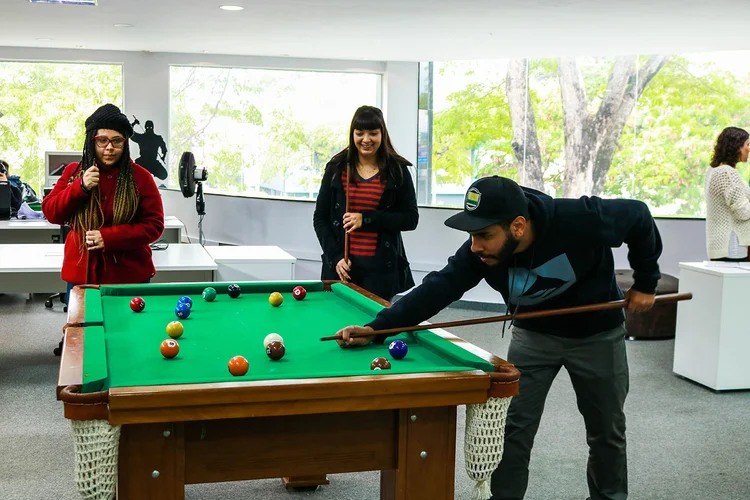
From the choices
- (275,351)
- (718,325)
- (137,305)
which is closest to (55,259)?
(137,305)

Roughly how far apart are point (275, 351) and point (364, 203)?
166cm

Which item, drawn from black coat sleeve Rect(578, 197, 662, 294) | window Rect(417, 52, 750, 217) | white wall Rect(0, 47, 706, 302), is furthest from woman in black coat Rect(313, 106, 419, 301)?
window Rect(417, 52, 750, 217)

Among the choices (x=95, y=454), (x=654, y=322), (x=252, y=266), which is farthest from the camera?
(x=654, y=322)

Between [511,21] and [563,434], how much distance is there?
381 centimetres

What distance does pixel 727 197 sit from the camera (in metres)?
5.17

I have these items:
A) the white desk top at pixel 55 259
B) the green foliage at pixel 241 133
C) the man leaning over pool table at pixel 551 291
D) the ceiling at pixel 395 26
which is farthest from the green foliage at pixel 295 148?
the man leaning over pool table at pixel 551 291

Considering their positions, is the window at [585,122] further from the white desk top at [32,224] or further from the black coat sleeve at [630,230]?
the black coat sleeve at [630,230]

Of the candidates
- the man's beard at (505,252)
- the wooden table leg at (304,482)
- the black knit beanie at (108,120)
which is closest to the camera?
the man's beard at (505,252)

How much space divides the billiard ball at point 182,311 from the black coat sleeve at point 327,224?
1122mm

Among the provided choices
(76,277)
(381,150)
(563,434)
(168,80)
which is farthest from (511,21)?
(168,80)

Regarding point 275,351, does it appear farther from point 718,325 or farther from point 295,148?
point 295,148

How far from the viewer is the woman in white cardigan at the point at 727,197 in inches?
202

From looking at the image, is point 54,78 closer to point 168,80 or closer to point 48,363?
point 168,80

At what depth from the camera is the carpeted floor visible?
10.2 feet
